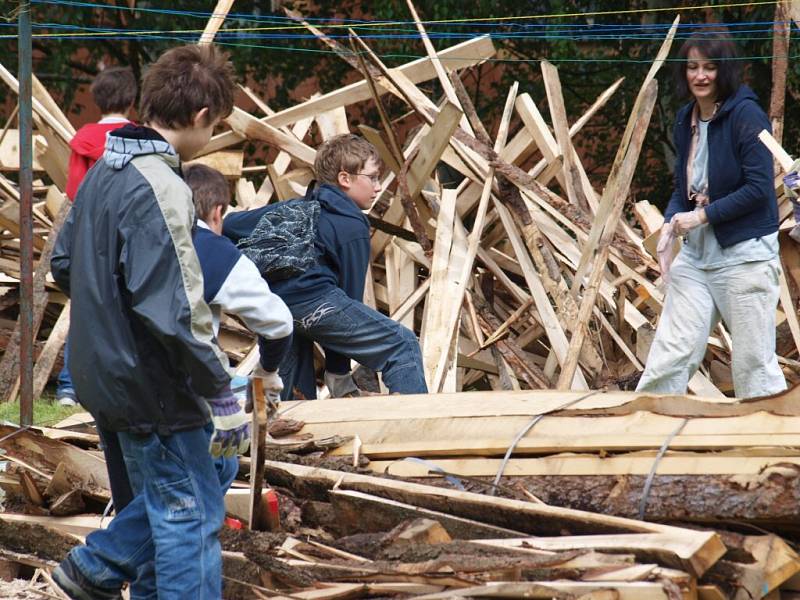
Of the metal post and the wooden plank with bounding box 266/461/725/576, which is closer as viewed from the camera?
the wooden plank with bounding box 266/461/725/576

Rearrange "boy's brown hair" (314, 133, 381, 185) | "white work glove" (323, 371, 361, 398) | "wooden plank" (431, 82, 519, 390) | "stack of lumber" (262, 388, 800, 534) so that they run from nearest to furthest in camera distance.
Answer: "stack of lumber" (262, 388, 800, 534), "boy's brown hair" (314, 133, 381, 185), "white work glove" (323, 371, 361, 398), "wooden plank" (431, 82, 519, 390)

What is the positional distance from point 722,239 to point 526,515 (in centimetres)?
213

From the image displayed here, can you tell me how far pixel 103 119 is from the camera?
7039 millimetres

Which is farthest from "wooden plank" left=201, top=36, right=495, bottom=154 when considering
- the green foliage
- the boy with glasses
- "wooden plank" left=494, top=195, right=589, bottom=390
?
the green foliage

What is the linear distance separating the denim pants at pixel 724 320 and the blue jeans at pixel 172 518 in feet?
8.88

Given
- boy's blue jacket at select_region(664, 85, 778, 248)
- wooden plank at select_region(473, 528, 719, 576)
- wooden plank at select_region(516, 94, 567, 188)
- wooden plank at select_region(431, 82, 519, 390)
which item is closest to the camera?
wooden plank at select_region(473, 528, 719, 576)

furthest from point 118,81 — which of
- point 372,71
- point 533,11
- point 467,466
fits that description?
point 533,11

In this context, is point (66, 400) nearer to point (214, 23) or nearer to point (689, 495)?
point (214, 23)

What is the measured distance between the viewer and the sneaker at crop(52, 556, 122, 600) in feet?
12.2

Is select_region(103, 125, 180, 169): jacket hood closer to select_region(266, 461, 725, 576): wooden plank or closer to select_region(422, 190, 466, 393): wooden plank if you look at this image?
select_region(266, 461, 725, 576): wooden plank

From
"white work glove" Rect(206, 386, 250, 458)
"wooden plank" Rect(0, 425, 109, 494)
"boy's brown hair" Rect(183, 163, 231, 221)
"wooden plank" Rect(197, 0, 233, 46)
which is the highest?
"wooden plank" Rect(197, 0, 233, 46)

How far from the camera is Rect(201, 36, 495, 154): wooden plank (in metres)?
8.32

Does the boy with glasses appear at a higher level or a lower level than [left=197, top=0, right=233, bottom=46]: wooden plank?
lower

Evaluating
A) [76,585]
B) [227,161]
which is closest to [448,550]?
[76,585]
